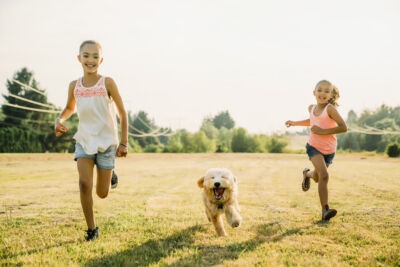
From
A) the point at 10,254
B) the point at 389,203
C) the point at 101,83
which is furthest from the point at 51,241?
the point at 389,203

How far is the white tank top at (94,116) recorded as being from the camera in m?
3.64

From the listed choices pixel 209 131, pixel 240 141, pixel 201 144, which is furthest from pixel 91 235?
pixel 209 131

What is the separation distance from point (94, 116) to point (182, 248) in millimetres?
1821

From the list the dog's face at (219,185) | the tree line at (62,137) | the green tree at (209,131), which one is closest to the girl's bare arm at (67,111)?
the dog's face at (219,185)

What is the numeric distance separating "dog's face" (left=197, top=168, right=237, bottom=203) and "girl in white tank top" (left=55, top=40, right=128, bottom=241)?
1.08 metres

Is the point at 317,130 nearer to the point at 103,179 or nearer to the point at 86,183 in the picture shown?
the point at 103,179

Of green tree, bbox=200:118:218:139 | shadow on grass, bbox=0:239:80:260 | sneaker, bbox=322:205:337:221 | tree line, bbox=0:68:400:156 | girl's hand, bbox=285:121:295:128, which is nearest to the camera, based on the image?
shadow on grass, bbox=0:239:80:260

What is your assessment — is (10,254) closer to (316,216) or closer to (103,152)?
(103,152)

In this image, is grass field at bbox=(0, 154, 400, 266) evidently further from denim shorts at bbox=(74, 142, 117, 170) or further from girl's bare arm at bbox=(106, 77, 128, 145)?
girl's bare arm at bbox=(106, 77, 128, 145)

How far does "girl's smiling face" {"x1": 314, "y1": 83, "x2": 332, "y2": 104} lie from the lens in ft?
15.5

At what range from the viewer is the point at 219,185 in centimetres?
373

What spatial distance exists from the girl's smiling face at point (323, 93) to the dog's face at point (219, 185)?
1987mm

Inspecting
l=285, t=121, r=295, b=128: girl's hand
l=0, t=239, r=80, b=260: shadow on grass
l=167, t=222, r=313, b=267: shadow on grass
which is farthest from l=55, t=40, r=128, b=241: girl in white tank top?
l=285, t=121, r=295, b=128: girl's hand

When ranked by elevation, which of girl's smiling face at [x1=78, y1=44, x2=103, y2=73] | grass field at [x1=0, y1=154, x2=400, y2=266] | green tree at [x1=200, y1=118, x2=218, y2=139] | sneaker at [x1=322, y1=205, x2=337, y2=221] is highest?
green tree at [x1=200, y1=118, x2=218, y2=139]
